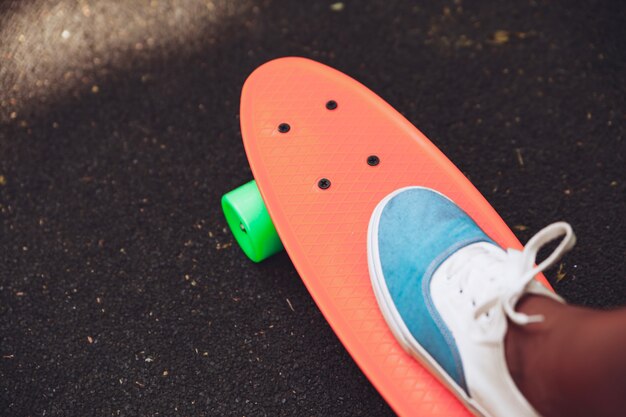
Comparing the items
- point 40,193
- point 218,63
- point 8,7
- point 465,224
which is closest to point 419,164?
point 465,224

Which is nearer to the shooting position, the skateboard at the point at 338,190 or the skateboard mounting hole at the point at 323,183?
the skateboard at the point at 338,190

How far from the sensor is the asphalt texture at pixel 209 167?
111cm

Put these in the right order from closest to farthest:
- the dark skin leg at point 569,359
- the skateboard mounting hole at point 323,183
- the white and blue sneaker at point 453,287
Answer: the dark skin leg at point 569,359 → the white and blue sneaker at point 453,287 → the skateboard mounting hole at point 323,183

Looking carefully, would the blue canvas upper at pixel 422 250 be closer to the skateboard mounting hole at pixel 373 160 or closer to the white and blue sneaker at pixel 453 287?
the white and blue sneaker at pixel 453 287

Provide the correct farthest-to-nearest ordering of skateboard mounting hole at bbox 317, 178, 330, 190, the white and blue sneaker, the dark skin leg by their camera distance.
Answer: skateboard mounting hole at bbox 317, 178, 330, 190
the white and blue sneaker
the dark skin leg

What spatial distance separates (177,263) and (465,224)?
1.89ft

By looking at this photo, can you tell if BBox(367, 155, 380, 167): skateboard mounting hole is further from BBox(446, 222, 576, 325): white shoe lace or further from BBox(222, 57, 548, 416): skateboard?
BBox(446, 222, 576, 325): white shoe lace

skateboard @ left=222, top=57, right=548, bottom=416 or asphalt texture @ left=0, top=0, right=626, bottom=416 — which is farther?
asphalt texture @ left=0, top=0, right=626, bottom=416

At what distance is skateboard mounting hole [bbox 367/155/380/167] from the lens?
42.8 inches

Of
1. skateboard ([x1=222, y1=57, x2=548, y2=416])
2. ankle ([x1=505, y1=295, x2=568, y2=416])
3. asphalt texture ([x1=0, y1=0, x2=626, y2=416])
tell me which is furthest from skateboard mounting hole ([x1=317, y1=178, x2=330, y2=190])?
ankle ([x1=505, y1=295, x2=568, y2=416])

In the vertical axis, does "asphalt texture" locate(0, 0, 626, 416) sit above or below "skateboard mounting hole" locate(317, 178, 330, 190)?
below

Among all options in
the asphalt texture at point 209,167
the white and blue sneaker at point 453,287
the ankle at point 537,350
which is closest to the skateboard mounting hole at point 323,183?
the white and blue sneaker at point 453,287

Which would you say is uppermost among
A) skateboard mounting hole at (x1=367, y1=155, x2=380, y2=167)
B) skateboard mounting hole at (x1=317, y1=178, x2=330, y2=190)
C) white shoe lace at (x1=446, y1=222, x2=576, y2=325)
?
white shoe lace at (x1=446, y1=222, x2=576, y2=325)

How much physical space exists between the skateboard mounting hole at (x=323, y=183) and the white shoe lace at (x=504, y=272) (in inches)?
10.6
